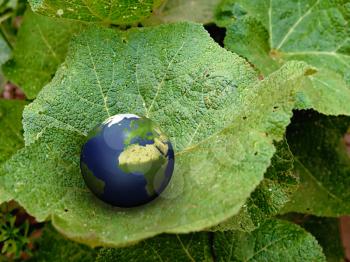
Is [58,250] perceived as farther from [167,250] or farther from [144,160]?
[144,160]

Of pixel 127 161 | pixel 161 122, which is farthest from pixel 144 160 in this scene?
pixel 161 122

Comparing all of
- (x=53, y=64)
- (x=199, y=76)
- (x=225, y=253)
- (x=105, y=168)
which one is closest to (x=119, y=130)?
(x=105, y=168)

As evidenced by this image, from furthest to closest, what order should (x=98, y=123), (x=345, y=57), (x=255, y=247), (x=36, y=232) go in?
(x=36, y=232) → (x=345, y=57) → (x=255, y=247) → (x=98, y=123)

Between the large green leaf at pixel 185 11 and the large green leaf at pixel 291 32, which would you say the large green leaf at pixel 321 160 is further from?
the large green leaf at pixel 185 11

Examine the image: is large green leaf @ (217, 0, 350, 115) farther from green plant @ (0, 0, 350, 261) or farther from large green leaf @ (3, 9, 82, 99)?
large green leaf @ (3, 9, 82, 99)

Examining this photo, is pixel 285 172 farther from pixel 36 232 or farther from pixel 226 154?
pixel 36 232

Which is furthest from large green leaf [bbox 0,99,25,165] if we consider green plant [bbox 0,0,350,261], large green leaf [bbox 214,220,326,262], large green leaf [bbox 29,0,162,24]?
large green leaf [bbox 214,220,326,262]

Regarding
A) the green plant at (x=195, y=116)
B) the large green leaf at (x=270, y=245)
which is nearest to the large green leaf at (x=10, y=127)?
the green plant at (x=195, y=116)

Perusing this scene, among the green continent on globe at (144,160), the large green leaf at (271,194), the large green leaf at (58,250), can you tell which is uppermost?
the green continent on globe at (144,160)
